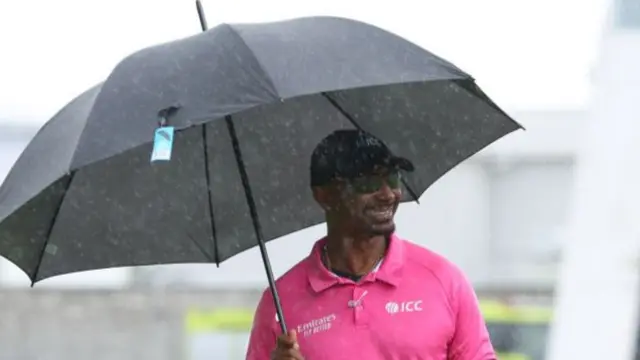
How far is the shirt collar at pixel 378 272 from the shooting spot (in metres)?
3.29

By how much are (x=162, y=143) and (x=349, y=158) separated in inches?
22.6

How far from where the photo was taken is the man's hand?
3.19 meters

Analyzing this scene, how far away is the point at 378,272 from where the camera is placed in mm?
3299

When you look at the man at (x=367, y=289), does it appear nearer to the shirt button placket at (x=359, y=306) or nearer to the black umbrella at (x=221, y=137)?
the shirt button placket at (x=359, y=306)

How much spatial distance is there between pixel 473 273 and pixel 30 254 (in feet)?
28.0

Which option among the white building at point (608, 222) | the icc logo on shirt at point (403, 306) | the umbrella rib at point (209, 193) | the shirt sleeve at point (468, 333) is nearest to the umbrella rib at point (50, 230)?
the umbrella rib at point (209, 193)

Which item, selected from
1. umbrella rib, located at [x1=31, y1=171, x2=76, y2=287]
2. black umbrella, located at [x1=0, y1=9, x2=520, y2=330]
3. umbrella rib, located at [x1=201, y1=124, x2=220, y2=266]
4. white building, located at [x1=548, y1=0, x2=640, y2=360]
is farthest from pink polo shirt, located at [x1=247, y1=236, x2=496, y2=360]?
white building, located at [x1=548, y1=0, x2=640, y2=360]

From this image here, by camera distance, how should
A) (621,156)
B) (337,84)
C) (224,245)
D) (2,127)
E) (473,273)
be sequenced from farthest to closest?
(473,273), (2,127), (621,156), (224,245), (337,84)

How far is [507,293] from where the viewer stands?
11484mm

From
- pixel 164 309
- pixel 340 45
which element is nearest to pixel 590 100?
pixel 164 309

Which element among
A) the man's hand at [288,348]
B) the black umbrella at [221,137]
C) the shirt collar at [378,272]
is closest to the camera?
the black umbrella at [221,137]

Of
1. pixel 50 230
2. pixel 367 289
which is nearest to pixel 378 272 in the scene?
pixel 367 289

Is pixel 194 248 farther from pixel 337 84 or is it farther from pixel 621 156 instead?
pixel 621 156

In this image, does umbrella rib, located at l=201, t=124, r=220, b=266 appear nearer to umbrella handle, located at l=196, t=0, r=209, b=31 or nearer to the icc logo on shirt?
umbrella handle, located at l=196, t=0, r=209, b=31
